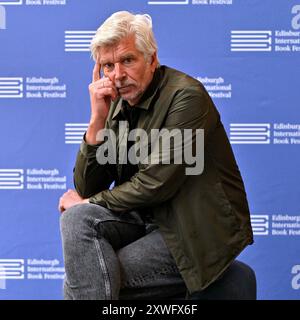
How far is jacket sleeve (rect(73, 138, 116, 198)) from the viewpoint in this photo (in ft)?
6.88

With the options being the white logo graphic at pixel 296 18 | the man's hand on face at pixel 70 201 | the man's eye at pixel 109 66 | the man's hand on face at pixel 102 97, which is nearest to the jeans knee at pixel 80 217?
the man's hand on face at pixel 70 201

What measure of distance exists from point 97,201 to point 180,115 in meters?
0.36

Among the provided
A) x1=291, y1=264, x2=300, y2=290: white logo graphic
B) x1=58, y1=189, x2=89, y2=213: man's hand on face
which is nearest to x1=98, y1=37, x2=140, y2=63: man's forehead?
x1=58, y1=189, x2=89, y2=213: man's hand on face

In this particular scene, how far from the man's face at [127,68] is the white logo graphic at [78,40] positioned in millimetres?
901

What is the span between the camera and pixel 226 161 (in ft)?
6.66

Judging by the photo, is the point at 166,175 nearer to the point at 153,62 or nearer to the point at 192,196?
the point at 192,196

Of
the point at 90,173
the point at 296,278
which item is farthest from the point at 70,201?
the point at 296,278

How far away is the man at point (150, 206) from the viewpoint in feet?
6.14

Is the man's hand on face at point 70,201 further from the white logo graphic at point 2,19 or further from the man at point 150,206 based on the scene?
the white logo graphic at point 2,19

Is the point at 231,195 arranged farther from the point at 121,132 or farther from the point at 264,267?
the point at 264,267

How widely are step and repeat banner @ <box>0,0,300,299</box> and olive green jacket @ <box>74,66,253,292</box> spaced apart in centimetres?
93

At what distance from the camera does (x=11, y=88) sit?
298cm

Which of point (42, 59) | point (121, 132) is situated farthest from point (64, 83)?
point (121, 132)

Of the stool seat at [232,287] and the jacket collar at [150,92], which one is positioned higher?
the jacket collar at [150,92]
